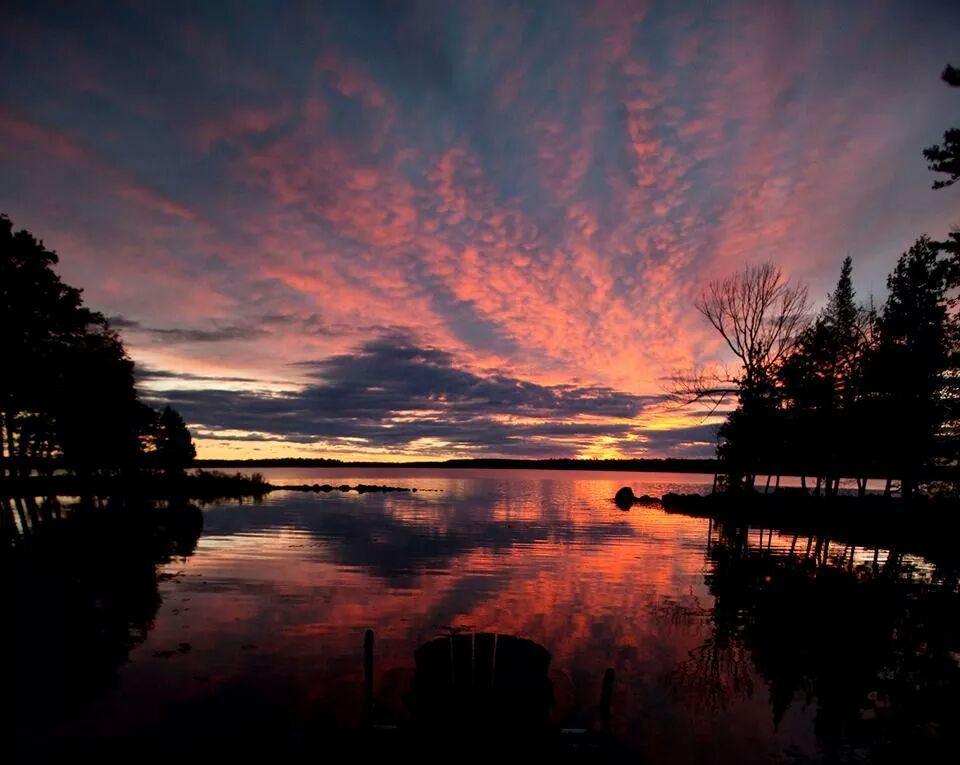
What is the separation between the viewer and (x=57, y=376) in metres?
38.7

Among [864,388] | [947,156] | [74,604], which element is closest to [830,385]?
[864,388]

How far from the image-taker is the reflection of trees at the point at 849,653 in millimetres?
10602

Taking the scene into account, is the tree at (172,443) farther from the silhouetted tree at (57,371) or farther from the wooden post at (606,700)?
the wooden post at (606,700)

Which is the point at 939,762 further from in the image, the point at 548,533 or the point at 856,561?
the point at 548,533

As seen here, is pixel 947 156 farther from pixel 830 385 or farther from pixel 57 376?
pixel 57 376

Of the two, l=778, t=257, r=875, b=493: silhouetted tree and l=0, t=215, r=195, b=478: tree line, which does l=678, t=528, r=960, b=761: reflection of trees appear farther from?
l=0, t=215, r=195, b=478: tree line

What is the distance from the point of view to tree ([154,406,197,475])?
282 ft

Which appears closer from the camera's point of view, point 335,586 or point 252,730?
point 252,730

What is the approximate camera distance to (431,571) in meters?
26.7

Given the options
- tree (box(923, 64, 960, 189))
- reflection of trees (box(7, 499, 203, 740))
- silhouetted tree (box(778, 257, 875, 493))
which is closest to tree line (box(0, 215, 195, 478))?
reflection of trees (box(7, 499, 203, 740))

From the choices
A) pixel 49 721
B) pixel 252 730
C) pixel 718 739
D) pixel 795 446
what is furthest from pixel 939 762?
pixel 795 446

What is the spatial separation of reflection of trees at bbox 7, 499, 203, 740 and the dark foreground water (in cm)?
10

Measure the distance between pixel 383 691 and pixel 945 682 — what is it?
47.0ft

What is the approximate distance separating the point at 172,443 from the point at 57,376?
6048 cm
